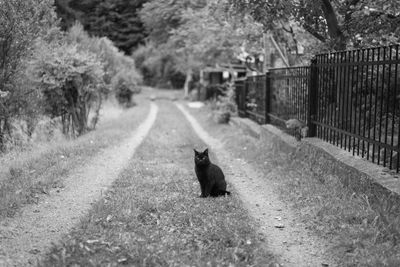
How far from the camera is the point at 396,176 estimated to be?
6277 mm

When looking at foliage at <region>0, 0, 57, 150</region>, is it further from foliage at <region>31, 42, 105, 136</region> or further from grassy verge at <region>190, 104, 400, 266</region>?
grassy verge at <region>190, 104, 400, 266</region>

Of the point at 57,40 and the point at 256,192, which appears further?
the point at 57,40

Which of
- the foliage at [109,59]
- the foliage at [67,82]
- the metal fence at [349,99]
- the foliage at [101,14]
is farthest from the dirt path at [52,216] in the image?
the foliage at [109,59]

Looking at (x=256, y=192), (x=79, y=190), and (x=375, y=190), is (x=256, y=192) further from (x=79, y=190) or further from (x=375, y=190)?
(x=79, y=190)

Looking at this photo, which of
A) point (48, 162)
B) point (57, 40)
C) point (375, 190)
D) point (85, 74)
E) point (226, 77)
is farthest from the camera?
point (226, 77)

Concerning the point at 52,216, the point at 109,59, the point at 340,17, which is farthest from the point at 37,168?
the point at 109,59

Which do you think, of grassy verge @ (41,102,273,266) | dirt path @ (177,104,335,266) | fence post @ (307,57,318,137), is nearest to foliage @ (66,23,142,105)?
fence post @ (307,57,318,137)

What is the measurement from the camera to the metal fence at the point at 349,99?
6.88 meters

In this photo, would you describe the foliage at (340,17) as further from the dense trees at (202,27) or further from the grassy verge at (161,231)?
the dense trees at (202,27)

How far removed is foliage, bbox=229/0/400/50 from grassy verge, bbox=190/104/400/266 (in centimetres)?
268

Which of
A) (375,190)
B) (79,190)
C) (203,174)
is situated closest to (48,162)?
(79,190)

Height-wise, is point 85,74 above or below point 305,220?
above

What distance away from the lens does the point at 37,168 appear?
9211 millimetres

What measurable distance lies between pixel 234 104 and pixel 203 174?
13208mm
